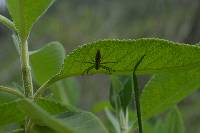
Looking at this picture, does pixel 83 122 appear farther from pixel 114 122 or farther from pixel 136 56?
pixel 114 122

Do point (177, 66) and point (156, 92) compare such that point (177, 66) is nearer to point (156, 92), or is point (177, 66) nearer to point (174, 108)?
point (156, 92)

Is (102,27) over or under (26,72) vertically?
over

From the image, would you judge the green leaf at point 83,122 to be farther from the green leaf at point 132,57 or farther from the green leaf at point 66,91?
the green leaf at point 66,91

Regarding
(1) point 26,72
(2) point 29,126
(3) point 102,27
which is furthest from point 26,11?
(3) point 102,27

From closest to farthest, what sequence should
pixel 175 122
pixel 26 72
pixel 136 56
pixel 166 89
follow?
1. pixel 136 56
2. pixel 26 72
3. pixel 166 89
4. pixel 175 122

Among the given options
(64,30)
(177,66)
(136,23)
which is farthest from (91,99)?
(177,66)

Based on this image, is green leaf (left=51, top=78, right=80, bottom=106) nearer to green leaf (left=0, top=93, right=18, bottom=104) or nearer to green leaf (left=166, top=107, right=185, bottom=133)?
green leaf (left=166, top=107, right=185, bottom=133)

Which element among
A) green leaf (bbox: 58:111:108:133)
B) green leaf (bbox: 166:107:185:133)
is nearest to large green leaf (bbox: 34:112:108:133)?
green leaf (bbox: 58:111:108:133)
